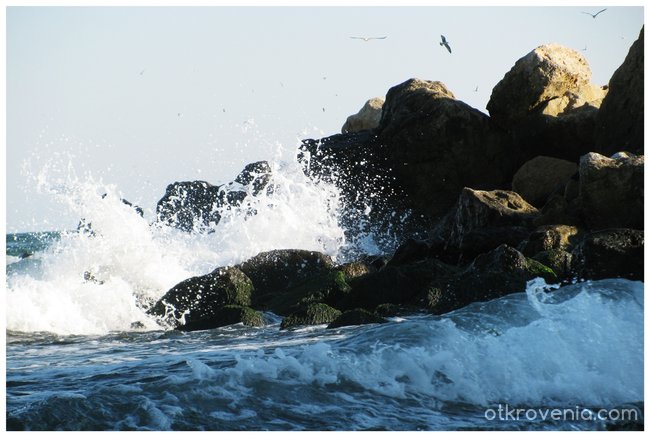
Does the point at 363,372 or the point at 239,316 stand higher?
the point at 239,316

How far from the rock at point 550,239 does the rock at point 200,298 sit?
3.20 meters

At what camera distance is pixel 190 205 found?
1898cm

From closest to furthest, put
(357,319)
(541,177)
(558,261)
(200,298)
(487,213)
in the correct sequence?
(357,319) → (558,261) → (200,298) → (487,213) → (541,177)

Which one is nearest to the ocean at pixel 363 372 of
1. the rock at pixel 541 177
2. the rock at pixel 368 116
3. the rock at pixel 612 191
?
the rock at pixel 612 191

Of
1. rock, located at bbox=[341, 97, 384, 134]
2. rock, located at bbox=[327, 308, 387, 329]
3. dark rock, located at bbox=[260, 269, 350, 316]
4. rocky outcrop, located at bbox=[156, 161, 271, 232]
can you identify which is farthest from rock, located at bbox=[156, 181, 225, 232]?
rock, located at bbox=[327, 308, 387, 329]

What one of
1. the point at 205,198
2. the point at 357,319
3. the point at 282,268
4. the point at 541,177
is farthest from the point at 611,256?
the point at 205,198

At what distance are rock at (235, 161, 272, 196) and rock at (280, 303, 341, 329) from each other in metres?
8.00

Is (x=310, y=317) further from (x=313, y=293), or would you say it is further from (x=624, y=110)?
(x=624, y=110)

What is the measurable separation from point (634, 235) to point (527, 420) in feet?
12.2

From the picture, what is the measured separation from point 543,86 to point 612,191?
16.7 feet

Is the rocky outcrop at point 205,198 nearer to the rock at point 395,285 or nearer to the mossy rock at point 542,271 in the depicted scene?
the rock at point 395,285

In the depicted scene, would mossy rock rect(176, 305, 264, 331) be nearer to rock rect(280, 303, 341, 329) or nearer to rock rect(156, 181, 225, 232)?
rock rect(280, 303, 341, 329)

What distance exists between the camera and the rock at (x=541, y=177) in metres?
14.5

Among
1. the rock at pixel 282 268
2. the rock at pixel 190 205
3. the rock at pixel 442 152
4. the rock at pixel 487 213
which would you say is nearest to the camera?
the rock at pixel 487 213
